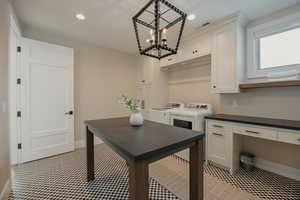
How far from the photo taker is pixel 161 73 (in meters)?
3.90

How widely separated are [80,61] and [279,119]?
4190 mm

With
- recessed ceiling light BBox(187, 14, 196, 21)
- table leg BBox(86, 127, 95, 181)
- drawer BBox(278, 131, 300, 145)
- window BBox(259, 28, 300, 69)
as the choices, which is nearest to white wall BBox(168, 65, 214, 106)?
window BBox(259, 28, 300, 69)

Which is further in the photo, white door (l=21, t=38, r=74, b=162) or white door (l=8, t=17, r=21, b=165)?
white door (l=21, t=38, r=74, b=162)

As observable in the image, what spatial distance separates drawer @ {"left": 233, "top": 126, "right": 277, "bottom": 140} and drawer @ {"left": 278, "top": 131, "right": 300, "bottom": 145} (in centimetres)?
6

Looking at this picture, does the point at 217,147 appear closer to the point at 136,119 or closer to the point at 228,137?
the point at 228,137

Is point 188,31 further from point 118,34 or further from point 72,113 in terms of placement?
point 72,113

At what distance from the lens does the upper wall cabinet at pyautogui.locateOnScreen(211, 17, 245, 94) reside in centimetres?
233

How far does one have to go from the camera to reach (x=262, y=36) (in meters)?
2.34

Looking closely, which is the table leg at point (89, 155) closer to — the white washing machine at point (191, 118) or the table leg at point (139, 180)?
the table leg at point (139, 180)

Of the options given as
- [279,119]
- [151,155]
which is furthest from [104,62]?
[279,119]

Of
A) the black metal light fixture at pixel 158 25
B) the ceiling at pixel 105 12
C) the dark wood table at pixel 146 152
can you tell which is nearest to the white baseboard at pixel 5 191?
the dark wood table at pixel 146 152

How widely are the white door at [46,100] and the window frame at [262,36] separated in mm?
3640

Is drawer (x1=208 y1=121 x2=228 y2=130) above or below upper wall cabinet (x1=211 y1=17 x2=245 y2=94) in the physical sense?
below

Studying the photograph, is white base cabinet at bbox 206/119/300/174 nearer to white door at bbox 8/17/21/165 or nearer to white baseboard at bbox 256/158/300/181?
white baseboard at bbox 256/158/300/181
